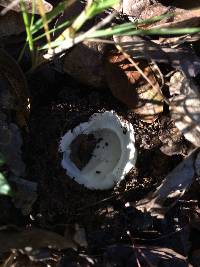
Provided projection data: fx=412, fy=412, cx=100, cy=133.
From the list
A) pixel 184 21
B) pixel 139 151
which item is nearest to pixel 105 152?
pixel 139 151

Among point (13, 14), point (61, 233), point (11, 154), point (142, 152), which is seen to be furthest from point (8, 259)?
point (13, 14)

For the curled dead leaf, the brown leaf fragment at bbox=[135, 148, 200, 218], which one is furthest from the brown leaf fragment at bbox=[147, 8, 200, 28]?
the brown leaf fragment at bbox=[135, 148, 200, 218]

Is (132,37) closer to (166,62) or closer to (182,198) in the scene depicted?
(166,62)

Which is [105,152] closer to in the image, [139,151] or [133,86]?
[139,151]

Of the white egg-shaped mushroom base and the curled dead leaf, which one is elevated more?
the curled dead leaf

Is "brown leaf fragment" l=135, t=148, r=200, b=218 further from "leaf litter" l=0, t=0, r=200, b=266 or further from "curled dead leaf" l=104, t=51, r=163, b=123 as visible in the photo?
"curled dead leaf" l=104, t=51, r=163, b=123
